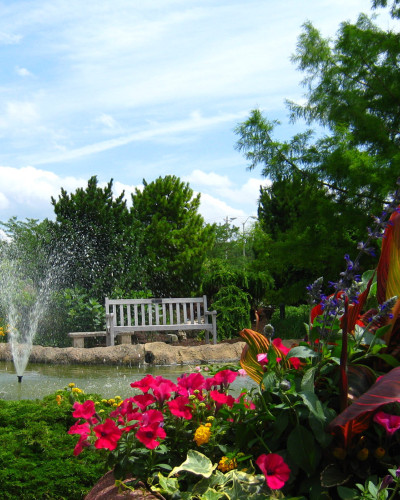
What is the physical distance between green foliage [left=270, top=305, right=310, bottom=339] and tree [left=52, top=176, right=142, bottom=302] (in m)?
2.96

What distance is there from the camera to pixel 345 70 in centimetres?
930

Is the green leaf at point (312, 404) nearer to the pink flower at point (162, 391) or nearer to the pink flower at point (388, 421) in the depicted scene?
the pink flower at point (388, 421)

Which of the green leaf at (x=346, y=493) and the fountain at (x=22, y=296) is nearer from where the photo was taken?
the green leaf at (x=346, y=493)

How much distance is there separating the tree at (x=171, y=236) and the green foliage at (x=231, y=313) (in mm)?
1317

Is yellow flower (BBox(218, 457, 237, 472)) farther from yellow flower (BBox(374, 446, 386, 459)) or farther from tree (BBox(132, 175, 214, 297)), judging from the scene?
tree (BBox(132, 175, 214, 297))

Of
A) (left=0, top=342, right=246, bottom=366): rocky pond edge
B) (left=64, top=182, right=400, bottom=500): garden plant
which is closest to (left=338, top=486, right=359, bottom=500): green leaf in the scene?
(left=64, top=182, right=400, bottom=500): garden plant

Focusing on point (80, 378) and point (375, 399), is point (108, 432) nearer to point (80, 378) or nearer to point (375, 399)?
point (375, 399)

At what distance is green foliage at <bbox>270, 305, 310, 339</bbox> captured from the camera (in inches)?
384

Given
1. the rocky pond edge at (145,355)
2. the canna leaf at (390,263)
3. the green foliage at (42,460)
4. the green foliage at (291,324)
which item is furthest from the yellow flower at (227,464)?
the green foliage at (291,324)

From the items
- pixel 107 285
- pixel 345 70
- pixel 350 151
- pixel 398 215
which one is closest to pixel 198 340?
pixel 107 285

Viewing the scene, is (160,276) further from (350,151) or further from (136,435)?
(136,435)

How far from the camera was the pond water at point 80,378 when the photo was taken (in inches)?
204

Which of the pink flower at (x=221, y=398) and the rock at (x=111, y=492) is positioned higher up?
the pink flower at (x=221, y=398)

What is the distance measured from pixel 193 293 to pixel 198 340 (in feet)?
3.94
